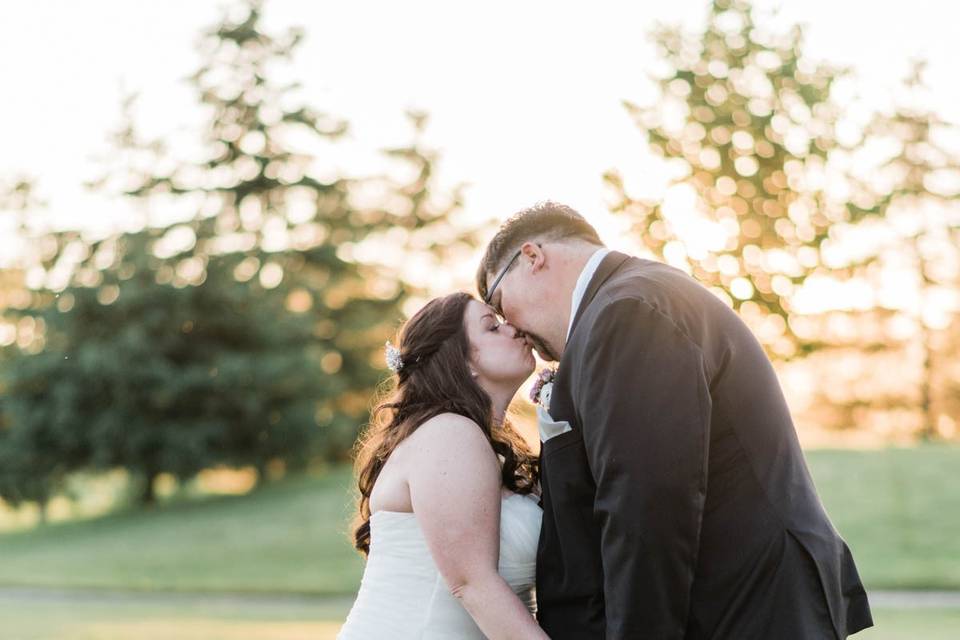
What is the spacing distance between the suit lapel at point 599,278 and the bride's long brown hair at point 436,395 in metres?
0.80

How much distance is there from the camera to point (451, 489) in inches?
132

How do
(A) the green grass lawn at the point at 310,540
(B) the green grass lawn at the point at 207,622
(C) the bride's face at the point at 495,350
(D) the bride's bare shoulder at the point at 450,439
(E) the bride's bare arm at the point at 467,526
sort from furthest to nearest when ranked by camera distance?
(A) the green grass lawn at the point at 310,540 < (B) the green grass lawn at the point at 207,622 < (C) the bride's face at the point at 495,350 < (D) the bride's bare shoulder at the point at 450,439 < (E) the bride's bare arm at the point at 467,526

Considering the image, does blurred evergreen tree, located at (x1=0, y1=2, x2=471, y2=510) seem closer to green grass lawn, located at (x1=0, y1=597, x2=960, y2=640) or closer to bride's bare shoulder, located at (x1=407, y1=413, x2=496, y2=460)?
green grass lawn, located at (x1=0, y1=597, x2=960, y2=640)

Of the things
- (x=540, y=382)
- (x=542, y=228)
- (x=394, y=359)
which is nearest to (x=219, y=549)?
(x=394, y=359)

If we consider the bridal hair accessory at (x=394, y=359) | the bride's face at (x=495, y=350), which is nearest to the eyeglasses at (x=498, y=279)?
the bride's face at (x=495, y=350)

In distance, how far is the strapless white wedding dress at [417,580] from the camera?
3480 mm

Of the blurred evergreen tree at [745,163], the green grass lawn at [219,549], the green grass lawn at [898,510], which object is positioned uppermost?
the blurred evergreen tree at [745,163]

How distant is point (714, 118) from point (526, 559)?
110 feet

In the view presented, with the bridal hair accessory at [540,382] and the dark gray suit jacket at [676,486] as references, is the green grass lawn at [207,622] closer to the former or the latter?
the bridal hair accessory at [540,382]

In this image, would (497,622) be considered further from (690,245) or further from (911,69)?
(911,69)

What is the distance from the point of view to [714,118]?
1407 inches

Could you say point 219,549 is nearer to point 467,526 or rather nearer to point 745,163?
point 745,163

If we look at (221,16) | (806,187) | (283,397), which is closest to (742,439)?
(283,397)

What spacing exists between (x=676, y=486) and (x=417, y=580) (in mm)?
1356
